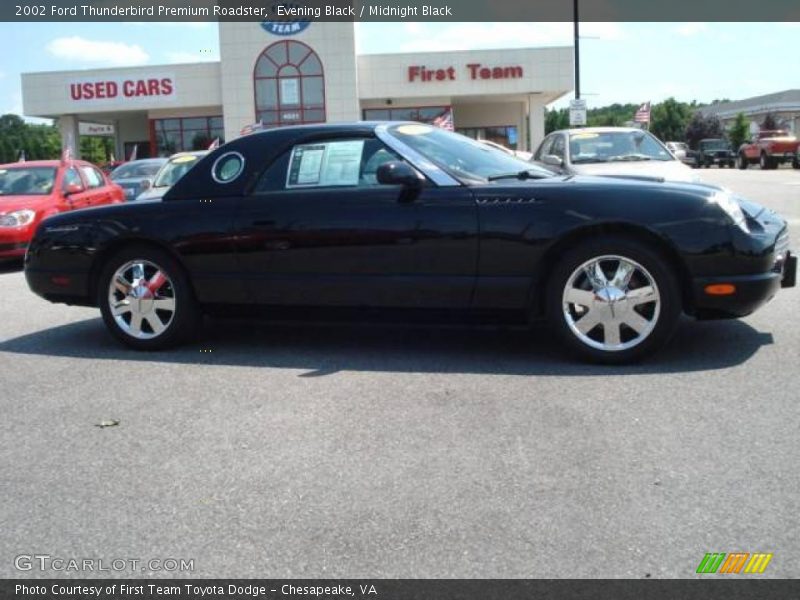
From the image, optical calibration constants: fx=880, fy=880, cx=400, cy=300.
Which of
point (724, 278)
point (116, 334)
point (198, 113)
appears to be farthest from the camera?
point (198, 113)

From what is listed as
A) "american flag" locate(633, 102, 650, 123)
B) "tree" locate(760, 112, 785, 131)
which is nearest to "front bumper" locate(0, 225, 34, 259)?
"american flag" locate(633, 102, 650, 123)

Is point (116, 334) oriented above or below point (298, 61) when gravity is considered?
below

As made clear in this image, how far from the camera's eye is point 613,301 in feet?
17.1

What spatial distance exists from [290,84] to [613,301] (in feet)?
126

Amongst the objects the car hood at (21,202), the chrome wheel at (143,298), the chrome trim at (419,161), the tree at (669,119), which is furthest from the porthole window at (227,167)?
the tree at (669,119)

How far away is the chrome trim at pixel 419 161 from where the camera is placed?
18.0ft

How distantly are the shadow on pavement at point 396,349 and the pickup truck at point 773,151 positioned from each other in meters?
36.3

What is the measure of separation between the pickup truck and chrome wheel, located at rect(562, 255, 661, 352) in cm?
3694

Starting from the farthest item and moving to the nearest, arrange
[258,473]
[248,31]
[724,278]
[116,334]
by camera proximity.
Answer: [248,31]
[116,334]
[724,278]
[258,473]

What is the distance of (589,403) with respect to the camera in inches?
180
